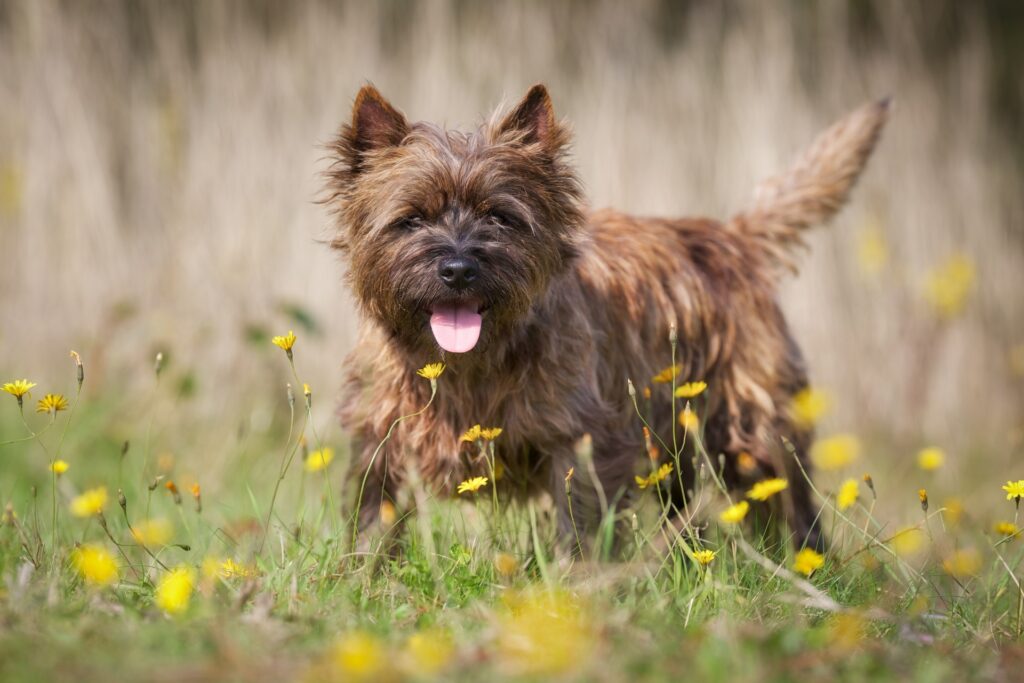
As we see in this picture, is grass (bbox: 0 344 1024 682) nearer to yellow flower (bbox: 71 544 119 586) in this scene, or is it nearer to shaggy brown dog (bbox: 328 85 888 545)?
yellow flower (bbox: 71 544 119 586)

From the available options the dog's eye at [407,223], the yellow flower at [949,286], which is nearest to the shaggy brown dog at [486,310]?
the dog's eye at [407,223]

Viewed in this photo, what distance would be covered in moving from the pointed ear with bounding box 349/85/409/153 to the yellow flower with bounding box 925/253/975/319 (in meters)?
4.74

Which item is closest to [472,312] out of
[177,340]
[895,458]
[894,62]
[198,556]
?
[198,556]

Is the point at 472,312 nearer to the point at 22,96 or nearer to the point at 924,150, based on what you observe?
the point at 22,96

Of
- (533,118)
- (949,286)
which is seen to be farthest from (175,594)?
(949,286)

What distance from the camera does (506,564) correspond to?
3.07 meters

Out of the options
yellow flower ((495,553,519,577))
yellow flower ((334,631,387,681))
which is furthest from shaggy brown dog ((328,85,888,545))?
yellow flower ((334,631,387,681))

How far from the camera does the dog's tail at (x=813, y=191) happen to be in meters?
4.80

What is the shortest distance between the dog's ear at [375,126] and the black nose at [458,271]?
1.80ft

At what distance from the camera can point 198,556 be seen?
11.4 ft

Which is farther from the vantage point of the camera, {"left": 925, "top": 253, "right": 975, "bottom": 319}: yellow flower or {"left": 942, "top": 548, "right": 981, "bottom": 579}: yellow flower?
{"left": 925, "top": 253, "right": 975, "bottom": 319}: yellow flower

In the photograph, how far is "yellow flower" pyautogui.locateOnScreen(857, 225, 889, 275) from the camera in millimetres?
7270

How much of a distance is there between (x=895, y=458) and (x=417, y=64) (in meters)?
3.78

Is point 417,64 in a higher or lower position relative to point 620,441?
higher
